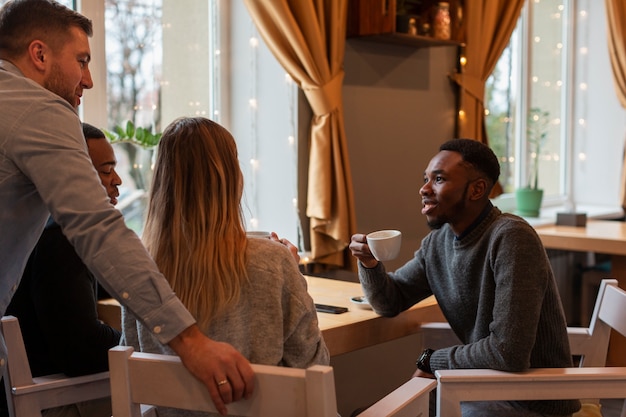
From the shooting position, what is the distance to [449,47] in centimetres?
392

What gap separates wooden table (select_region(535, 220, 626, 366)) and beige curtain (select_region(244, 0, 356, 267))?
53.1 inches

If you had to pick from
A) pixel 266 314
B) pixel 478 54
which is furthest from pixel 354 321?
pixel 478 54

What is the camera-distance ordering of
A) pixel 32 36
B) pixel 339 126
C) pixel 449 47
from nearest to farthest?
pixel 32 36, pixel 339 126, pixel 449 47

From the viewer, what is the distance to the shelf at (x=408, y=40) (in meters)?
3.30

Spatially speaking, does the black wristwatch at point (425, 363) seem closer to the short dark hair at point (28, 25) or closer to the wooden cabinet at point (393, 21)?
the short dark hair at point (28, 25)

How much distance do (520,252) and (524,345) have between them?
217 millimetres

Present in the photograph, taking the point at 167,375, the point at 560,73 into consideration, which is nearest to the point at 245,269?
the point at 167,375

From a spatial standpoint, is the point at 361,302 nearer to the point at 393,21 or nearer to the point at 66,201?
the point at 66,201

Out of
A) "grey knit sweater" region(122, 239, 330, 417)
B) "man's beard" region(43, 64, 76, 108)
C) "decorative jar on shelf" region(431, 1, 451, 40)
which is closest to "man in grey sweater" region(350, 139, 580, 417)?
"grey knit sweater" region(122, 239, 330, 417)

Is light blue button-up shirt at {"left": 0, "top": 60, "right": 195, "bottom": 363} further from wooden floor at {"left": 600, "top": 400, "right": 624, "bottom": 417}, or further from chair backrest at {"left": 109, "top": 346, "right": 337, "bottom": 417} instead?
wooden floor at {"left": 600, "top": 400, "right": 624, "bottom": 417}

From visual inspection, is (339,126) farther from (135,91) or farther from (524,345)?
(524,345)

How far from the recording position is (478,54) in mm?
3982

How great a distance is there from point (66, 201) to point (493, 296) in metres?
1.11

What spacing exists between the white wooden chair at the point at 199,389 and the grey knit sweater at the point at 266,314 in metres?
0.22
